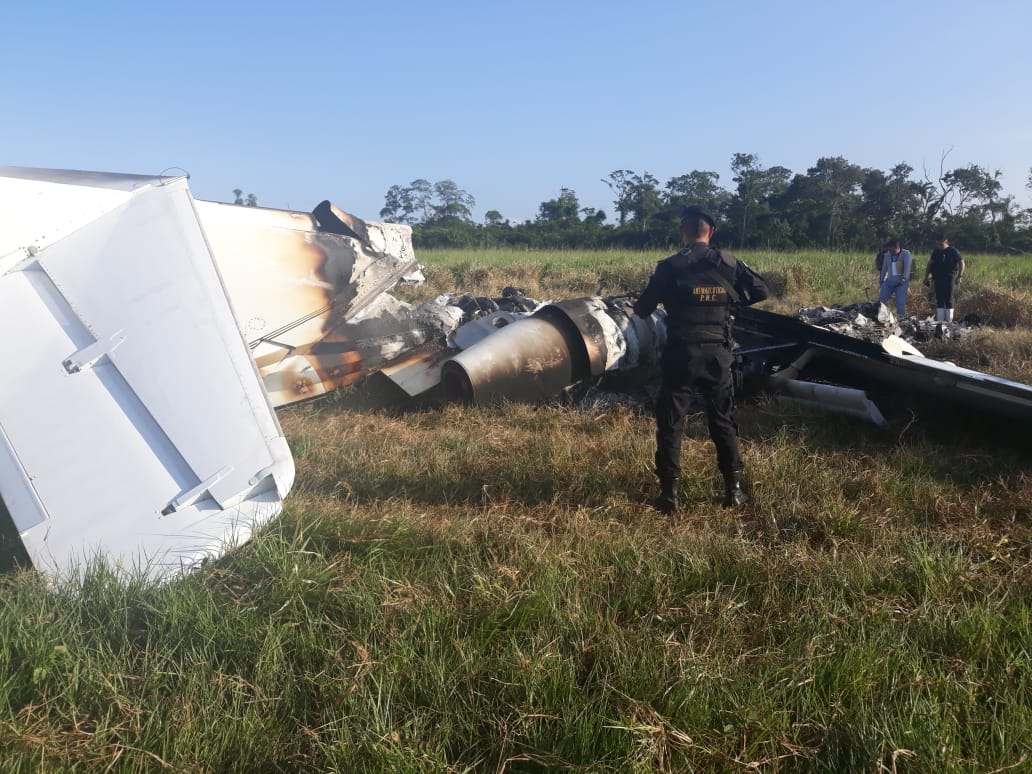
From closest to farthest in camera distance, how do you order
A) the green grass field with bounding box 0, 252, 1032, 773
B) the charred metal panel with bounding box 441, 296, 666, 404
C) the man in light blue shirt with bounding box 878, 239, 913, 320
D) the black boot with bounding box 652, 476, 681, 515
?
the green grass field with bounding box 0, 252, 1032, 773 < the black boot with bounding box 652, 476, 681, 515 < the charred metal panel with bounding box 441, 296, 666, 404 < the man in light blue shirt with bounding box 878, 239, 913, 320

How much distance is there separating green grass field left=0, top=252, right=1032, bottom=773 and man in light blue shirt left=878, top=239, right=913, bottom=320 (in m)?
8.35

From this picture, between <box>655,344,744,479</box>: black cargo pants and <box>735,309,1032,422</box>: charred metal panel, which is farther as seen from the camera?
<box>735,309,1032,422</box>: charred metal panel

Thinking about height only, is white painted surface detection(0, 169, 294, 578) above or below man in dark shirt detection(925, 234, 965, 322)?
above

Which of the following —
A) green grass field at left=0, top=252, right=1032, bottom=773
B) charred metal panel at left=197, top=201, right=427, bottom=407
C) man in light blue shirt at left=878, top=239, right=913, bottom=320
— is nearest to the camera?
green grass field at left=0, top=252, right=1032, bottom=773

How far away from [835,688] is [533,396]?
12.6ft

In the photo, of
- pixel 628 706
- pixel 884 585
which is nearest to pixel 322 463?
pixel 628 706

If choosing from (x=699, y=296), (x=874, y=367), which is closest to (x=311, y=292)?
(x=699, y=296)

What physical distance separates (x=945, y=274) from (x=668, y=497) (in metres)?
9.17

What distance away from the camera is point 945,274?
34.7ft

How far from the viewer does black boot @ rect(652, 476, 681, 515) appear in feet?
12.4

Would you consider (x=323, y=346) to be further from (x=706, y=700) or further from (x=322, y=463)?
(x=706, y=700)

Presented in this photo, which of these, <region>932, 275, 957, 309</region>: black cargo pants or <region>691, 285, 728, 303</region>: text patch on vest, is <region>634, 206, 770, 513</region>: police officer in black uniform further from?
<region>932, 275, 957, 309</region>: black cargo pants

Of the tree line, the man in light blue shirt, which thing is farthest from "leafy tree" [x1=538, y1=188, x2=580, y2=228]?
the man in light blue shirt

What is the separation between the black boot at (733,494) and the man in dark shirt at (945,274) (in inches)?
333
